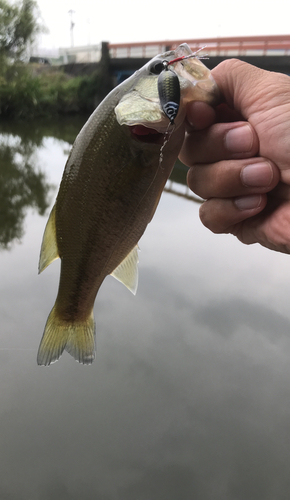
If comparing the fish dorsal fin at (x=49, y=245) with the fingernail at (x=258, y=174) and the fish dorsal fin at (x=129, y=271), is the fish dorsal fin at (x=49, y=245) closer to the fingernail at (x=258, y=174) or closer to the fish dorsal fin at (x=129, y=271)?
the fish dorsal fin at (x=129, y=271)

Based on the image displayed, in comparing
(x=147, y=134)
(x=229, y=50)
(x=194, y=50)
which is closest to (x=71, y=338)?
(x=147, y=134)

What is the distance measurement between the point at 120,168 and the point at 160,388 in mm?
3094

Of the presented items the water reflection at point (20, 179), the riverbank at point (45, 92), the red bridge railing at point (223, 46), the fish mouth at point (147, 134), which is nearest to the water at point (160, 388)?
the water reflection at point (20, 179)

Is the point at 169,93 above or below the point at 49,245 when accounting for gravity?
above

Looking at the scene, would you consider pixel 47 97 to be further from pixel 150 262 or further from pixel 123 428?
pixel 123 428

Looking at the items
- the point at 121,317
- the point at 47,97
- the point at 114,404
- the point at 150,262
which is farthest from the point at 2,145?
the point at 114,404

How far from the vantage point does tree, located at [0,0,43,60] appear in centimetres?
2351

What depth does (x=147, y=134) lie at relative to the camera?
1587 mm

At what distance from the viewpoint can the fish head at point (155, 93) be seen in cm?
147

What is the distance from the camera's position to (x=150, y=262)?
6.32 meters

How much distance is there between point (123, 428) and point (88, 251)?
2.53 metres

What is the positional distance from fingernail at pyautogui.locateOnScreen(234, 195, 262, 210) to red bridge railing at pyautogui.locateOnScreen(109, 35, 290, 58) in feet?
29.2

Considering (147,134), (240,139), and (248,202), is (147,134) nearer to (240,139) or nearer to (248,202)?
(240,139)

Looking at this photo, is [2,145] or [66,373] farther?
[2,145]
